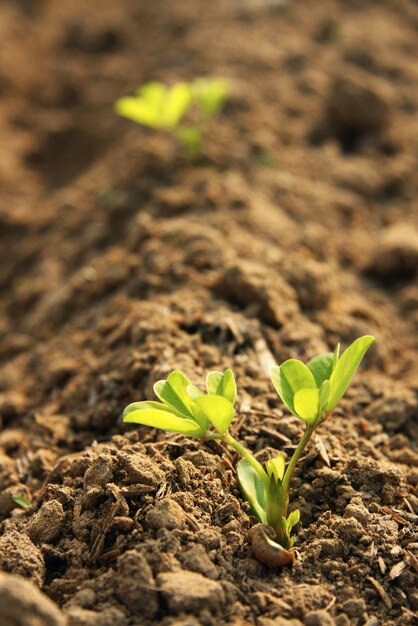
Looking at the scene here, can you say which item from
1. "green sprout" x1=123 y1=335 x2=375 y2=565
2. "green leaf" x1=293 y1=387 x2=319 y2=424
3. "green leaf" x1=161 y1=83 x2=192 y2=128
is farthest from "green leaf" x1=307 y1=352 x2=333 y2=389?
"green leaf" x1=161 y1=83 x2=192 y2=128

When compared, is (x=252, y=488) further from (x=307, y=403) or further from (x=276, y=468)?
(x=307, y=403)

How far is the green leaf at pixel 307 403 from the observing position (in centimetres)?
161

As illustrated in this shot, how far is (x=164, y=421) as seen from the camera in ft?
5.32

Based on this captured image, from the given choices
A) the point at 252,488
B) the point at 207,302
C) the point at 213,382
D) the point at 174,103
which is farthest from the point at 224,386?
the point at 174,103

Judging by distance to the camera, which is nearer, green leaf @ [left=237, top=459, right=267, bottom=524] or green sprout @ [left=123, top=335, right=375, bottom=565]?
green sprout @ [left=123, top=335, right=375, bottom=565]

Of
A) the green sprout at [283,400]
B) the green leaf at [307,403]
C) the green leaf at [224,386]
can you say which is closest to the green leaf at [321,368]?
the green sprout at [283,400]

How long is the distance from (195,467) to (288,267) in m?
1.23

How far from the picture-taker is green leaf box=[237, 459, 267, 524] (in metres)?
1.74

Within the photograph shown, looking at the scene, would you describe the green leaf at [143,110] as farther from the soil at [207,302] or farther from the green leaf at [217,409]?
the green leaf at [217,409]

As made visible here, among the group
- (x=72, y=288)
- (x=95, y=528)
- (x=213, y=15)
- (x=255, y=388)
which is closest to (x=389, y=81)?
(x=213, y=15)

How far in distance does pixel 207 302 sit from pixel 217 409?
1.06 metres

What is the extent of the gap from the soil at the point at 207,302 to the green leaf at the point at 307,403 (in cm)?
32

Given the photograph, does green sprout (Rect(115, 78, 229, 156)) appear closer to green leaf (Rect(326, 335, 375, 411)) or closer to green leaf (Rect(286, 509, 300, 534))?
green leaf (Rect(326, 335, 375, 411))

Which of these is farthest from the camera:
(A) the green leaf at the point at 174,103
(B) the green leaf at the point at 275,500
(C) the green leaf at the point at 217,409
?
(A) the green leaf at the point at 174,103
